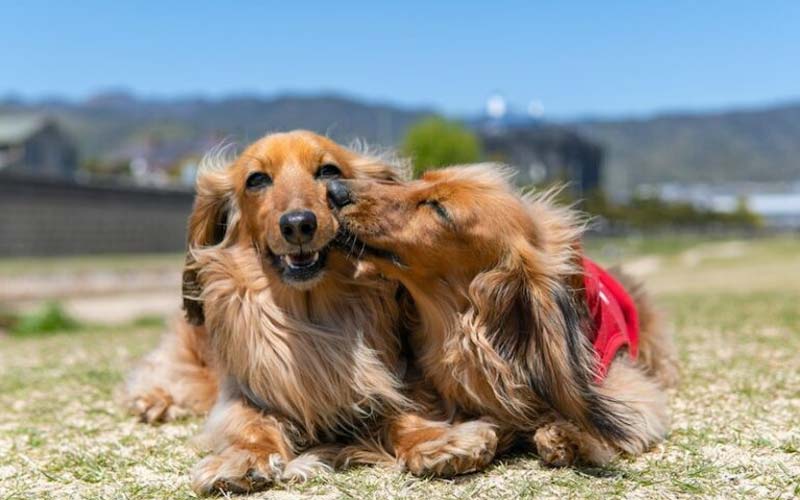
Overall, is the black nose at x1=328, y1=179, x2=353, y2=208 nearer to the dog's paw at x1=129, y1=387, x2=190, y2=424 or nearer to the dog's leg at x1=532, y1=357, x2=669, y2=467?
the dog's leg at x1=532, y1=357, x2=669, y2=467

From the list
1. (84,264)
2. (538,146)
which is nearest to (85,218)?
(84,264)

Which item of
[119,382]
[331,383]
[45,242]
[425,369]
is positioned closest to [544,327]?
[425,369]

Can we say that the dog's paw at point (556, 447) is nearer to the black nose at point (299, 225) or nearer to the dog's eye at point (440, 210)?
the dog's eye at point (440, 210)

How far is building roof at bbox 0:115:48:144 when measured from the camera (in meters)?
86.2

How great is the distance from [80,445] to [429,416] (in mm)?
1510

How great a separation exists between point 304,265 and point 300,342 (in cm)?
32

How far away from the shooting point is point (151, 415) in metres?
4.09

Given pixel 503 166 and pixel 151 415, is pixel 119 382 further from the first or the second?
pixel 503 166

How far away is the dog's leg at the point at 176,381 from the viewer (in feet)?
13.7

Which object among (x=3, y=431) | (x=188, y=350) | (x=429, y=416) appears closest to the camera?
(x=429, y=416)

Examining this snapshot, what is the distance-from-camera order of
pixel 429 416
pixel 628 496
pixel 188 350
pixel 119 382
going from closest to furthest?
pixel 628 496
pixel 429 416
pixel 188 350
pixel 119 382

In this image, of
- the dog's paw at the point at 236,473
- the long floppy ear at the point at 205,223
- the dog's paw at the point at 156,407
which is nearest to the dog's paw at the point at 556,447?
the dog's paw at the point at 236,473

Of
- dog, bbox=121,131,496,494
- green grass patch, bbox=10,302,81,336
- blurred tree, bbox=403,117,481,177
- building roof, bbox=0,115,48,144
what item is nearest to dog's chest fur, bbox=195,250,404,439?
dog, bbox=121,131,496,494

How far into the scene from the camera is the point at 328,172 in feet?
11.5
